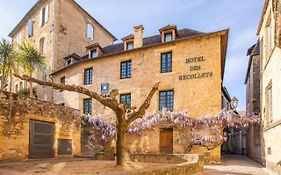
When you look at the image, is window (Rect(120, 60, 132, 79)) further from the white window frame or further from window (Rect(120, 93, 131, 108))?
the white window frame

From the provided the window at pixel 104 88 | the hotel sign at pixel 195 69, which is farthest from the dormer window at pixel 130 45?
the hotel sign at pixel 195 69

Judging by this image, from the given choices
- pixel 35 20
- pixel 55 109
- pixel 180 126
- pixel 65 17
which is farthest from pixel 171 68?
pixel 35 20

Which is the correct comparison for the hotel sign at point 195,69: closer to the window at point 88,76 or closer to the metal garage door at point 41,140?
the window at point 88,76

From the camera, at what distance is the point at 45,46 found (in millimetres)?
26734

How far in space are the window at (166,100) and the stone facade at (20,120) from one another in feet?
→ 24.9

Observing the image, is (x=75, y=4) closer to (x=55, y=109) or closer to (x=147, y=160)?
(x=55, y=109)

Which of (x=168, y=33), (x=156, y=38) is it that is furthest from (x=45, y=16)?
(x=168, y=33)

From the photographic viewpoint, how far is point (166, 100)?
58.7 ft

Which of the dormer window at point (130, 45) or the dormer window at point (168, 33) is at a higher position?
the dormer window at point (168, 33)

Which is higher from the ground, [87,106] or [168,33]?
[168,33]

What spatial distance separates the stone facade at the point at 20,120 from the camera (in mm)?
9930

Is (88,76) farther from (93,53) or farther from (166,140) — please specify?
(166,140)

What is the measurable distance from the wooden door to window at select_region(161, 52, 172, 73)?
427 centimetres

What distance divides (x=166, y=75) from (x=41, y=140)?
9643 mm
